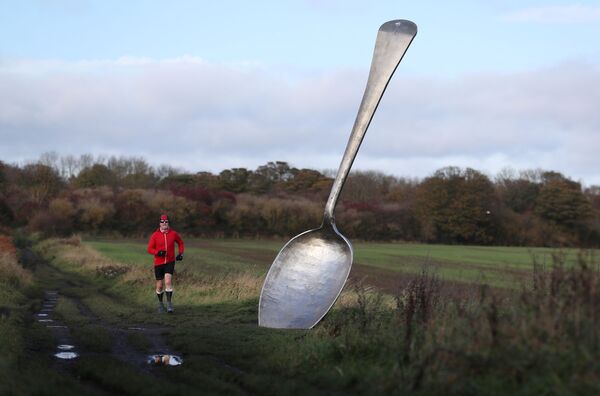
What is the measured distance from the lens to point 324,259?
40.0ft

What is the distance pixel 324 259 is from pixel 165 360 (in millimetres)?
3681

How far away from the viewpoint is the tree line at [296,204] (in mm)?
80125

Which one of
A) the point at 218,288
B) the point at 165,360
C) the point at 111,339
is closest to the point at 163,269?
the point at 218,288

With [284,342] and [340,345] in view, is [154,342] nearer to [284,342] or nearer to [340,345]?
[284,342]

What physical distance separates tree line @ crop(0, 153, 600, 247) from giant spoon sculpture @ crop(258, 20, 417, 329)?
204 feet

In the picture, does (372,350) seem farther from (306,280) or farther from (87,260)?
(87,260)

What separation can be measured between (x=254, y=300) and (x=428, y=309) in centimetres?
758

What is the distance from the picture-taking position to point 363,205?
93812mm

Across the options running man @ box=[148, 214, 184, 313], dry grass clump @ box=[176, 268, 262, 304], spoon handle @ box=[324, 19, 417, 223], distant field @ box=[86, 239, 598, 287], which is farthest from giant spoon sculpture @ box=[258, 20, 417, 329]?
distant field @ box=[86, 239, 598, 287]

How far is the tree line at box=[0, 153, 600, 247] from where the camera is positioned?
3155 inches

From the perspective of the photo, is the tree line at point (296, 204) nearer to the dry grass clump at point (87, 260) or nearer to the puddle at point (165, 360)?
the dry grass clump at point (87, 260)

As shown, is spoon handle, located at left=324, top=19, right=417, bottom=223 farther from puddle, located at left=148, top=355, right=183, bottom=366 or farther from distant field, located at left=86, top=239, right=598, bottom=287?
distant field, located at left=86, top=239, right=598, bottom=287

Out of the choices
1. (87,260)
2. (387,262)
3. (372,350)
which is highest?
(372,350)

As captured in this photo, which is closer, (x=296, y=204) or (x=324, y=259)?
(x=324, y=259)
